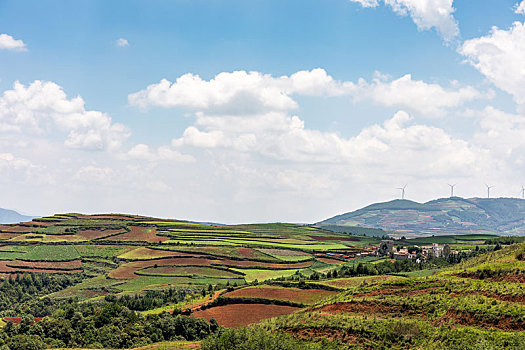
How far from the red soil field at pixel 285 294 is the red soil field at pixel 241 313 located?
4.12 meters

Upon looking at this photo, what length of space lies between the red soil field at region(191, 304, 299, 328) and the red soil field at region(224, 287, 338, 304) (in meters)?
4.12

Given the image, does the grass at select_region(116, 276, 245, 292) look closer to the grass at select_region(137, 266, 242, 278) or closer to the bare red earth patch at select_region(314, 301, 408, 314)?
the grass at select_region(137, 266, 242, 278)

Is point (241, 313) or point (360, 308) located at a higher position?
point (360, 308)

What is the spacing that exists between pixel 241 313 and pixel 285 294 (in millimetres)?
14379

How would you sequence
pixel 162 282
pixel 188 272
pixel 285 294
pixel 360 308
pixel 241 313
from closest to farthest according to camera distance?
pixel 360 308
pixel 241 313
pixel 285 294
pixel 162 282
pixel 188 272

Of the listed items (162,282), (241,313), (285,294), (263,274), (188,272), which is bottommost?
(162,282)

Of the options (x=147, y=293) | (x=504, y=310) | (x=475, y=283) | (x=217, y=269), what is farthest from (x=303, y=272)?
(x=504, y=310)

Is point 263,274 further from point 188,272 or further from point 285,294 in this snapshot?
point 285,294

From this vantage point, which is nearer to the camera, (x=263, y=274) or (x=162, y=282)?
(x=162, y=282)

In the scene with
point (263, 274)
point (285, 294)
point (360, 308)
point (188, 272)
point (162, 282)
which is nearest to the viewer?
point (360, 308)

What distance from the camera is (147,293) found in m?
155

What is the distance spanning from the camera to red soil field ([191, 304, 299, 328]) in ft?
333

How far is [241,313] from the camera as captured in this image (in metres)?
107

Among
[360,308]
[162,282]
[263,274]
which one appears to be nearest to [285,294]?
[360,308]
